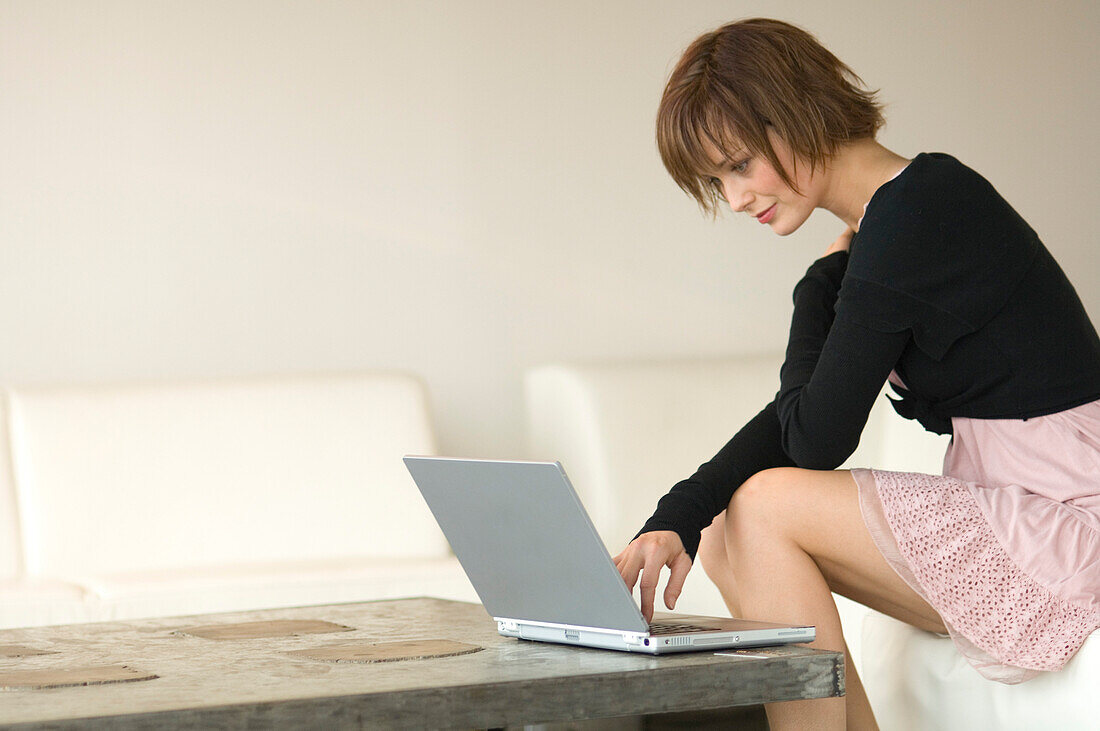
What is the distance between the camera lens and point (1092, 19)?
3.81 metres

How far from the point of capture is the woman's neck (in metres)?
1.57

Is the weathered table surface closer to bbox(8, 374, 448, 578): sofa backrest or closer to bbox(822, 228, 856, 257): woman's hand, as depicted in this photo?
bbox(822, 228, 856, 257): woman's hand

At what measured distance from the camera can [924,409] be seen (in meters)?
1.56

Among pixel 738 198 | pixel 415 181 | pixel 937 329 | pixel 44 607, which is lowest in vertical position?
pixel 44 607

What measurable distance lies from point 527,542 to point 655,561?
19 centimetres

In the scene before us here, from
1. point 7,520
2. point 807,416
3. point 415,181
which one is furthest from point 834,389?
point 415,181

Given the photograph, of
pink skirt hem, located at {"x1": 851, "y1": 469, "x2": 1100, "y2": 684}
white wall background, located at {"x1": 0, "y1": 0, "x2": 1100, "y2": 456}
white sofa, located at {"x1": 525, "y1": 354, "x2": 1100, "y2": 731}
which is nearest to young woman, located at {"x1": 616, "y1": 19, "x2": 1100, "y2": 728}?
pink skirt hem, located at {"x1": 851, "y1": 469, "x2": 1100, "y2": 684}

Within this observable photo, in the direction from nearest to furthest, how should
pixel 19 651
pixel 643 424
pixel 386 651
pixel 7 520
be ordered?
pixel 386 651, pixel 19 651, pixel 7 520, pixel 643 424

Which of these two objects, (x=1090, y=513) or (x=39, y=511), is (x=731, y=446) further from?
(x=39, y=511)

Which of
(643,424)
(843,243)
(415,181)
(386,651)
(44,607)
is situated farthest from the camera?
(415,181)

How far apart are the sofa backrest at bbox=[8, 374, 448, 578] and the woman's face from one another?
1.55 meters

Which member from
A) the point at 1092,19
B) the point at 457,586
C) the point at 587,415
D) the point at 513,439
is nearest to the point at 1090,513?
the point at 457,586

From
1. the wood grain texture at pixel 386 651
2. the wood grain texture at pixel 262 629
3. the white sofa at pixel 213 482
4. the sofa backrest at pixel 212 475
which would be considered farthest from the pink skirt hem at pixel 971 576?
the sofa backrest at pixel 212 475

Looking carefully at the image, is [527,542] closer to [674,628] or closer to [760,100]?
[674,628]
